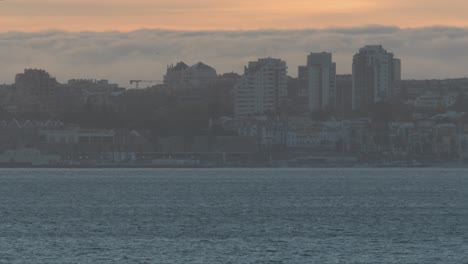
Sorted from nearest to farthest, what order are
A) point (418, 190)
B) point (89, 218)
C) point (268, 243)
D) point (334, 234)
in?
point (268, 243) → point (334, 234) → point (89, 218) → point (418, 190)

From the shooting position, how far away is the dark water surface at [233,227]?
61438mm

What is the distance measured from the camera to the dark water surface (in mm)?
61438

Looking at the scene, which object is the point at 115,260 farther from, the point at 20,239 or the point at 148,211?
the point at 148,211

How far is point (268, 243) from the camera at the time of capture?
65.9m

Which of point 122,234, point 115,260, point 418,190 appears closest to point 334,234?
point 122,234

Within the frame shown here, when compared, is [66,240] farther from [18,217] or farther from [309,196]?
[309,196]

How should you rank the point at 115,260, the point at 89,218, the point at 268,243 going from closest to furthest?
1. the point at 115,260
2. the point at 268,243
3. the point at 89,218

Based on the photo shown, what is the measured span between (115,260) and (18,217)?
23.6 m

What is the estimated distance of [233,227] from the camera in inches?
2923

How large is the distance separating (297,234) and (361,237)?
300 centimetres

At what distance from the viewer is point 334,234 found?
7050 centimetres

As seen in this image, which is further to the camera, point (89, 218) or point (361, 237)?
point (89, 218)

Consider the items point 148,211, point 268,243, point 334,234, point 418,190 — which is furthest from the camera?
point 418,190

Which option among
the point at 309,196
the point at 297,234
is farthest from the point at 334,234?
the point at 309,196
